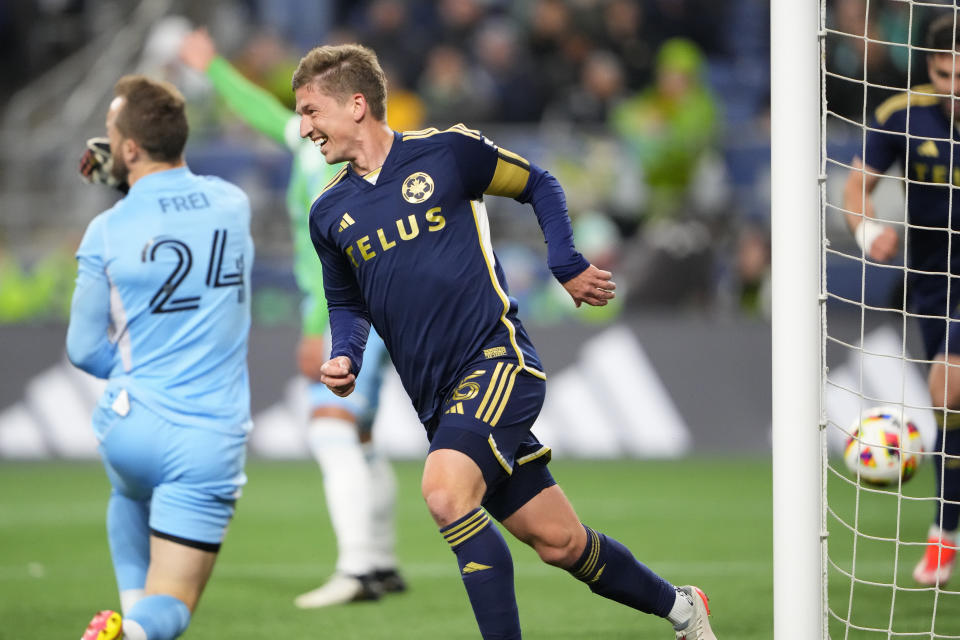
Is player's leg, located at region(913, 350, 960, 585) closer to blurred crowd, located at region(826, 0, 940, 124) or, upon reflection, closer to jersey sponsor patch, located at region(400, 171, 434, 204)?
jersey sponsor patch, located at region(400, 171, 434, 204)

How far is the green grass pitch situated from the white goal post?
889mm

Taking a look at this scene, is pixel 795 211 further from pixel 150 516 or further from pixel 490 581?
pixel 150 516

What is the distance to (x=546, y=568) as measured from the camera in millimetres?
6809

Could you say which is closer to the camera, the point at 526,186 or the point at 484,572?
the point at 484,572

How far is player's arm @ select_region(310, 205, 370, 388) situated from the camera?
4.12m

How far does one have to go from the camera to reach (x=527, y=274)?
12.0 metres

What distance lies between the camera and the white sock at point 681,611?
4234mm

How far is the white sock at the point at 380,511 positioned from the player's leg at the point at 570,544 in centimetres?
218

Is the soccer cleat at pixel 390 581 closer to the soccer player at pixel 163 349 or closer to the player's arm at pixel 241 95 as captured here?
the soccer player at pixel 163 349

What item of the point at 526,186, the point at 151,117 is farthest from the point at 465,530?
the point at 151,117

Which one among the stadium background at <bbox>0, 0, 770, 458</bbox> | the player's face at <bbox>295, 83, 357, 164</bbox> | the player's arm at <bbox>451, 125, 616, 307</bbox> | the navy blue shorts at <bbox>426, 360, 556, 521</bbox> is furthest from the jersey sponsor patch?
the stadium background at <bbox>0, 0, 770, 458</bbox>

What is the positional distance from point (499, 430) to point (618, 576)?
0.65 metres

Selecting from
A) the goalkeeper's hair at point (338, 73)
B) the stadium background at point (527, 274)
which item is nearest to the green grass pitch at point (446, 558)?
the stadium background at point (527, 274)

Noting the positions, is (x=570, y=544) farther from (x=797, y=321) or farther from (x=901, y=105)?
(x=901, y=105)
